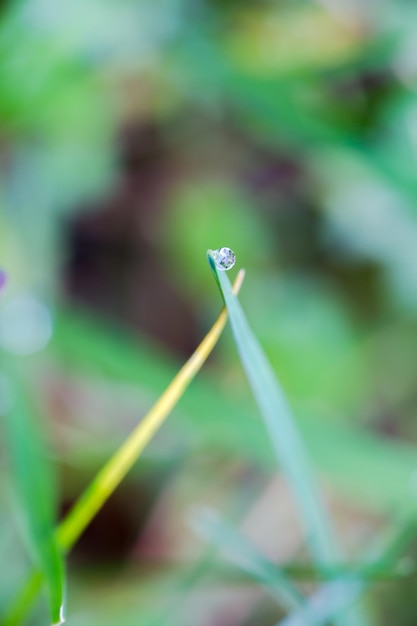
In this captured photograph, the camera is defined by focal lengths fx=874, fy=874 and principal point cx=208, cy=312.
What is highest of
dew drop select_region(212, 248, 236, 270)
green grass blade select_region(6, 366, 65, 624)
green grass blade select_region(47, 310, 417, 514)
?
green grass blade select_region(47, 310, 417, 514)

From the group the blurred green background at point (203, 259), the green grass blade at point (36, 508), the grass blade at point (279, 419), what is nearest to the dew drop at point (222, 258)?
the grass blade at point (279, 419)

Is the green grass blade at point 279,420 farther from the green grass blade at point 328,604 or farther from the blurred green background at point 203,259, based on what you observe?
the blurred green background at point 203,259

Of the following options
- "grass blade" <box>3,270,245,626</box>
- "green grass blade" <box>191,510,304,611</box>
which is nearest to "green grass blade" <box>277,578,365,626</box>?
"green grass blade" <box>191,510,304,611</box>

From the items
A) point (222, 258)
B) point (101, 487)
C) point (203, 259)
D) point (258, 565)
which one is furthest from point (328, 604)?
point (203, 259)

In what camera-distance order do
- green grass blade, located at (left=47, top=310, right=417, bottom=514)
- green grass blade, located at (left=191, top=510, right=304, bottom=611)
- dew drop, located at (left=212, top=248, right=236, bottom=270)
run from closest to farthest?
1. dew drop, located at (left=212, top=248, right=236, bottom=270)
2. green grass blade, located at (left=191, top=510, right=304, bottom=611)
3. green grass blade, located at (left=47, top=310, right=417, bottom=514)

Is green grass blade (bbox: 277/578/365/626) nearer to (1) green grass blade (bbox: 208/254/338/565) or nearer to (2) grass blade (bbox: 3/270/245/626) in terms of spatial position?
(1) green grass blade (bbox: 208/254/338/565)
